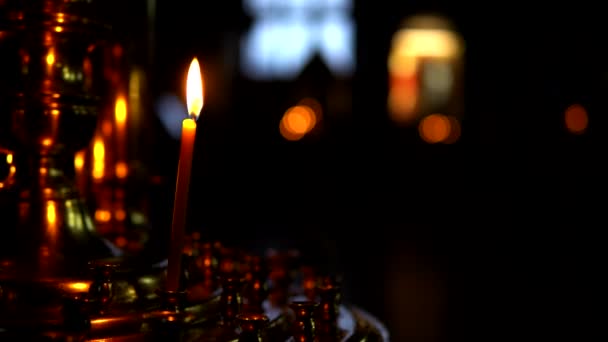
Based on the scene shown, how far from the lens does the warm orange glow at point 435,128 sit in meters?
10.9

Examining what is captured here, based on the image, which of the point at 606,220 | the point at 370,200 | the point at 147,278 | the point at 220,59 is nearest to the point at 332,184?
the point at 370,200

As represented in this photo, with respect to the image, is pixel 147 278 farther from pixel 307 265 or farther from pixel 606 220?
pixel 606 220

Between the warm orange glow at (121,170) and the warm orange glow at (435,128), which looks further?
the warm orange glow at (435,128)

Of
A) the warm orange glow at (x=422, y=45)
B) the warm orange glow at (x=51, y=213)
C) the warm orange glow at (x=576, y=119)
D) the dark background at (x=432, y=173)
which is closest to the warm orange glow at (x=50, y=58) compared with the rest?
the warm orange glow at (x=51, y=213)

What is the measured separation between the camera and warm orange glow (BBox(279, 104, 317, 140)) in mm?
10539

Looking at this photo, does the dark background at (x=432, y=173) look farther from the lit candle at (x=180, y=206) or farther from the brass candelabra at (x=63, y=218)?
the lit candle at (x=180, y=206)

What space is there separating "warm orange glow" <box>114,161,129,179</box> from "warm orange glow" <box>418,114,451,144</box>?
9.73 meters

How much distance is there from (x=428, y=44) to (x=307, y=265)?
10.8 m

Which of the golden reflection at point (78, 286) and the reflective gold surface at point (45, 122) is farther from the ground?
the reflective gold surface at point (45, 122)

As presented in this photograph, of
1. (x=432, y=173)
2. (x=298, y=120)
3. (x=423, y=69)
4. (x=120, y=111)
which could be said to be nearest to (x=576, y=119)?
(x=432, y=173)

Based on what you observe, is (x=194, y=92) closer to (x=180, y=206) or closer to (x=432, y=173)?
(x=180, y=206)

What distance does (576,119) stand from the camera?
8.13 m

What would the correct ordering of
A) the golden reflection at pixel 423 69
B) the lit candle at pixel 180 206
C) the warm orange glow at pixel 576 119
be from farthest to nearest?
the golden reflection at pixel 423 69 < the warm orange glow at pixel 576 119 < the lit candle at pixel 180 206

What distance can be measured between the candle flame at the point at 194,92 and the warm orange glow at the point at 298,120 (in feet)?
32.2
